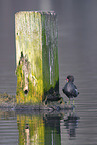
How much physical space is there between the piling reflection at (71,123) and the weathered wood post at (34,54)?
79 centimetres

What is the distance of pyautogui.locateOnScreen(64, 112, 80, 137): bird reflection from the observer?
9305 millimetres

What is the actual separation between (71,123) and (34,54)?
1935mm

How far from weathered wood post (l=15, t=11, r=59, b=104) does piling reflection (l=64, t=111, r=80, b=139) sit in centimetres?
79

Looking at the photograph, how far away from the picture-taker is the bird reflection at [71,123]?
9.30 metres

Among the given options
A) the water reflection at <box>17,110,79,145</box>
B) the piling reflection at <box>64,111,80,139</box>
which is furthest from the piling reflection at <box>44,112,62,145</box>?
the piling reflection at <box>64,111,80,139</box>

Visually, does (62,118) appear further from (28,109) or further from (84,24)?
(84,24)

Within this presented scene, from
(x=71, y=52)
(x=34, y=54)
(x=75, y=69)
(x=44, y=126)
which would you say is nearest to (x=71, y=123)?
(x=44, y=126)

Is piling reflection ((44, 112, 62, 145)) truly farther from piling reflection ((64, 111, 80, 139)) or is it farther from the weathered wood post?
the weathered wood post

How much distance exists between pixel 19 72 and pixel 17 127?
2.16m

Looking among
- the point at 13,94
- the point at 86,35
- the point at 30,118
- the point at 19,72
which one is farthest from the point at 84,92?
the point at 86,35

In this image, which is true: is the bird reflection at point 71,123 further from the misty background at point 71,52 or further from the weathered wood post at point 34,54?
the misty background at point 71,52

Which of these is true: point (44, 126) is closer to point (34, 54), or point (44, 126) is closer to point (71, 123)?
point (71, 123)

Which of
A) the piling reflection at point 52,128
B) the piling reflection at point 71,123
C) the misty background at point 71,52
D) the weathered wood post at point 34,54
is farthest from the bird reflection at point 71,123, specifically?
the misty background at point 71,52

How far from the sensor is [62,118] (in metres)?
10.7
